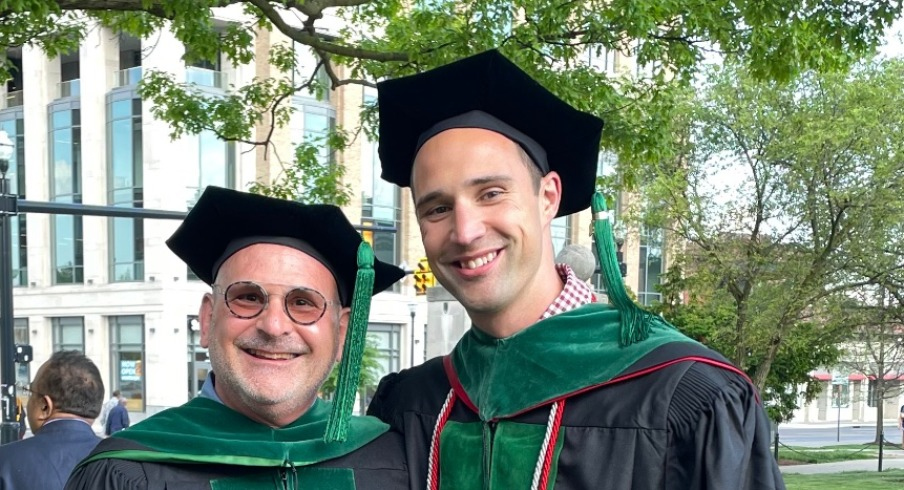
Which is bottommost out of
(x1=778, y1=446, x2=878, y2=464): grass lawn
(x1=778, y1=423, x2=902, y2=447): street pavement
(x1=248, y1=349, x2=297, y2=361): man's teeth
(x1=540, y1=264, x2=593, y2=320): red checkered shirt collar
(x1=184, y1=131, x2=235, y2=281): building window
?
(x1=778, y1=423, x2=902, y2=447): street pavement

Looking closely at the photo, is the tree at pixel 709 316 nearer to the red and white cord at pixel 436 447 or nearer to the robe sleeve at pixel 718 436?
the red and white cord at pixel 436 447

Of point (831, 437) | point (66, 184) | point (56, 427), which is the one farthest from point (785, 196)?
point (831, 437)

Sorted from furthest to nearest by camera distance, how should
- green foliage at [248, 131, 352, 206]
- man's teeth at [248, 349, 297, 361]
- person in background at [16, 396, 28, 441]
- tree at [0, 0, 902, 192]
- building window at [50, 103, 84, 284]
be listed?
building window at [50, 103, 84, 284] < person in background at [16, 396, 28, 441] < green foliage at [248, 131, 352, 206] < tree at [0, 0, 902, 192] < man's teeth at [248, 349, 297, 361]

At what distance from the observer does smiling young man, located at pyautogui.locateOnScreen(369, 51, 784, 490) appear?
2275 mm

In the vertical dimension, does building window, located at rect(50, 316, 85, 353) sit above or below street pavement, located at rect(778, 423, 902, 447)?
above

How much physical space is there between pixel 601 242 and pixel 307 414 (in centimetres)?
100

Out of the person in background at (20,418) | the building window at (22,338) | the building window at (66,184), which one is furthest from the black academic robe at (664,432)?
the building window at (22,338)

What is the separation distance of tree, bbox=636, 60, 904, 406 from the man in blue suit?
1259cm

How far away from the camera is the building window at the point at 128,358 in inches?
1061

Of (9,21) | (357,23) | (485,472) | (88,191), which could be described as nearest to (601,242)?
(485,472)

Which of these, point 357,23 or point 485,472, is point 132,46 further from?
point 485,472

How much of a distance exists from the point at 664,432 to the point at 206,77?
2698 cm

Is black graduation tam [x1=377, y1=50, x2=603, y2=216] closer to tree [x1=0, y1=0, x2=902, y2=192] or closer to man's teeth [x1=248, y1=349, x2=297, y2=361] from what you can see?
man's teeth [x1=248, y1=349, x2=297, y2=361]

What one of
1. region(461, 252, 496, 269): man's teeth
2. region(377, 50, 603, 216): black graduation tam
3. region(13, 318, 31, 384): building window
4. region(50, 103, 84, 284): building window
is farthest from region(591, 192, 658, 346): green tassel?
region(13, 318, 31, 384): building window
